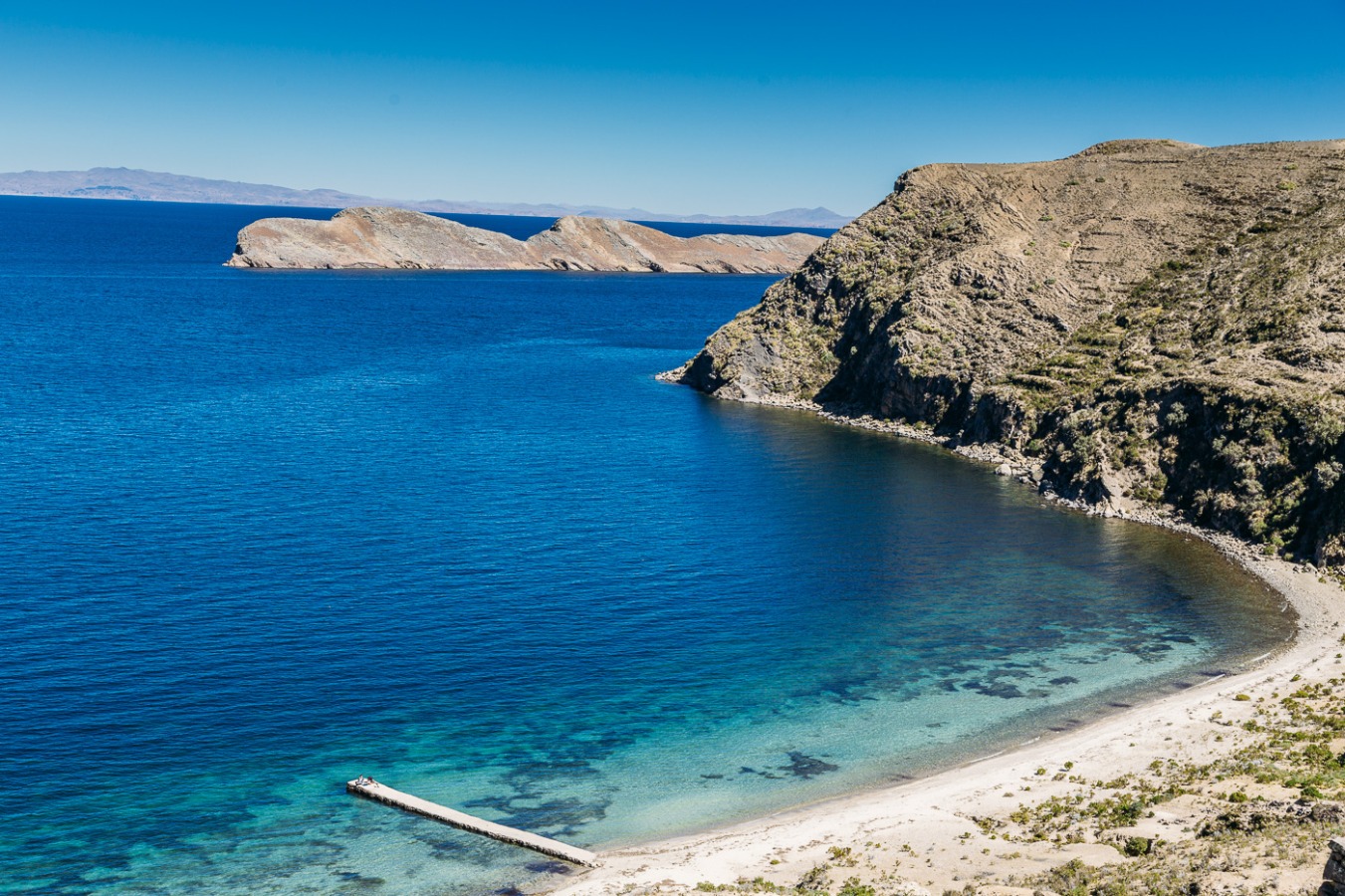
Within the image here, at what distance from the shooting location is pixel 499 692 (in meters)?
53.5

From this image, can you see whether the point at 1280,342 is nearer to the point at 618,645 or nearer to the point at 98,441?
the point at 618,645

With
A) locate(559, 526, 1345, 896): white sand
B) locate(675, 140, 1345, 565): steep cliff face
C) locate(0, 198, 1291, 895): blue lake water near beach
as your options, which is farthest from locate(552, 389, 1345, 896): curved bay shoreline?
locate(675, 140, 1345, 565): steep cliff face

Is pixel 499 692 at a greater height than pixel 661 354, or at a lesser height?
lesser

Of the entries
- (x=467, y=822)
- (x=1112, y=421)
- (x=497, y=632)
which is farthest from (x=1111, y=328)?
(x=467, y=822)

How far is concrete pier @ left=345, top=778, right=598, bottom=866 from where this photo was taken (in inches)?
1592

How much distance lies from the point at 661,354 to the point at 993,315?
62.7 metres

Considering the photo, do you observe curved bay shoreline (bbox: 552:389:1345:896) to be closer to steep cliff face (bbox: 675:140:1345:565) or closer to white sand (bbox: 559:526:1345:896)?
white sand (bbox: 559:526:1345:896)

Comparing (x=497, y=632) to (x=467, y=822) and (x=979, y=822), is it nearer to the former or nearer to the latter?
(x=467, y=822)

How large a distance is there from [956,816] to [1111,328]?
281 ft

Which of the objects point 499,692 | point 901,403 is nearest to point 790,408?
point 901,403

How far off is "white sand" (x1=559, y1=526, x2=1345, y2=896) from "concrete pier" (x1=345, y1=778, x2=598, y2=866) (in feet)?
4.19

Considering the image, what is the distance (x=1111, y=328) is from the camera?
116m

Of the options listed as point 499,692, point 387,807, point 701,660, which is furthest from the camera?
point 701,660

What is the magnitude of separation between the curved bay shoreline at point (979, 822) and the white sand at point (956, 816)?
7cm
